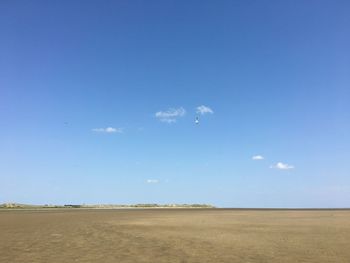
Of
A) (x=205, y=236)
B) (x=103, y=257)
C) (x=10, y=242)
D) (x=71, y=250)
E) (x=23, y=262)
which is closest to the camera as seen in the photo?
(x=23, y=262)

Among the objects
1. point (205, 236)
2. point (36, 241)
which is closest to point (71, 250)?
point (36, 241)

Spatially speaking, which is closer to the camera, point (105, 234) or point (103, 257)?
point (103, 257)

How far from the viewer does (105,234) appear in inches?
1170

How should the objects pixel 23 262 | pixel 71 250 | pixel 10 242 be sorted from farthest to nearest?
pixel 10 242
pixel 71 250
pixel 23 262

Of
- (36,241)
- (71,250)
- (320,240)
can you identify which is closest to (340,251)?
(320,240)

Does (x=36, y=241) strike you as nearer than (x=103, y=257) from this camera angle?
No

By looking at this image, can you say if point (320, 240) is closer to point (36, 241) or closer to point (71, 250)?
point (71, 250)

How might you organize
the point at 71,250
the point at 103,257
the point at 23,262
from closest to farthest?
the point at 23,262, the point at 103,257, the point at 71,250

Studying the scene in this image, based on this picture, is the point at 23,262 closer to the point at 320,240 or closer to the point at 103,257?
the point at 103,257

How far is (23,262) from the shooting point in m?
17.9

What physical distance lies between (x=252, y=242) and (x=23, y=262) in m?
12.6

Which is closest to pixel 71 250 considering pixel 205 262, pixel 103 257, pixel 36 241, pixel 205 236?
pixel 103 257

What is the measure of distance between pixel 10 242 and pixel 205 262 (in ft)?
40.1

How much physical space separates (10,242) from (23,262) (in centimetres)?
722
